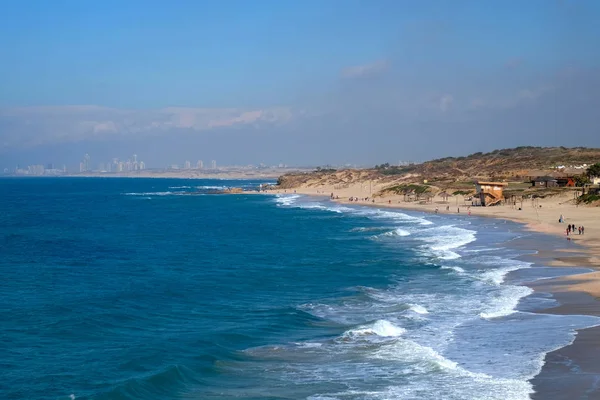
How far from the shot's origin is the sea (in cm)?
1786

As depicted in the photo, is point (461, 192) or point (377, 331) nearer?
point (377, 331)

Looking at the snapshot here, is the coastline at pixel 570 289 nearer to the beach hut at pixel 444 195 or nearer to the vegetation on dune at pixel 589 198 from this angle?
the vegetation on dune at pixel 589 198

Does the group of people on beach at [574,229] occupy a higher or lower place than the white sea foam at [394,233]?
higher

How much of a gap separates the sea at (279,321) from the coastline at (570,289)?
1.76 ft

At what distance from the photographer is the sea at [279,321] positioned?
58.6 feet

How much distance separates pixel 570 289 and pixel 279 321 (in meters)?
12.8

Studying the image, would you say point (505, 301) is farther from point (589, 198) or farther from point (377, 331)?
point (589, 198)

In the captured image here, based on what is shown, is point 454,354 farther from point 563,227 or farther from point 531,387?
point 563,227

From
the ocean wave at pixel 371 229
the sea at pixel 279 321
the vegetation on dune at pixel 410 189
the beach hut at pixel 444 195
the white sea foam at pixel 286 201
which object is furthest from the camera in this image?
the white sea foam at pixel 286 201

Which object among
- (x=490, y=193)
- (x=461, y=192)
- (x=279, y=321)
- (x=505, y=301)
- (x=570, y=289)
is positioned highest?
(x=490, y=193)

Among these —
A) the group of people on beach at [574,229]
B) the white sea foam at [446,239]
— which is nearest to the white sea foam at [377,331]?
the white sea foam at [446,239]

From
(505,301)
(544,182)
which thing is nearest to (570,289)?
(505,301)

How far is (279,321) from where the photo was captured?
989 inches

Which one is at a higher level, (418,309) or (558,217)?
(558,217)
